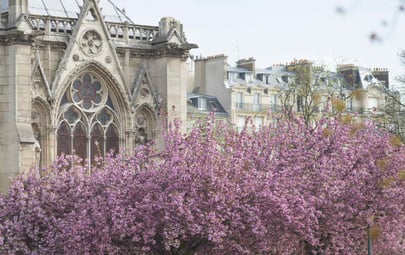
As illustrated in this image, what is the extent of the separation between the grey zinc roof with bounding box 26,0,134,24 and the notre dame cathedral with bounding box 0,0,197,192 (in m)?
0.03

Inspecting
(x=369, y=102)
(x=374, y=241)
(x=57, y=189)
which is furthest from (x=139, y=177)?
(x=369, y=102)

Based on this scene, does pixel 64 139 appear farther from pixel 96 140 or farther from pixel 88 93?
pixel 88 93

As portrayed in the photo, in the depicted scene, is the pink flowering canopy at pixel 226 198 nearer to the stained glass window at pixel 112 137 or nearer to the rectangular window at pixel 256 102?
the stained glass window at pixel 112 137

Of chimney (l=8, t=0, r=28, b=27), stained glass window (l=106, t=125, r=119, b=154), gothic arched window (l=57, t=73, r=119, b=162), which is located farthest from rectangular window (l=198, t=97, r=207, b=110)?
chimney (l=8, t=0, r=28, b=27)

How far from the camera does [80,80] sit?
5441cm

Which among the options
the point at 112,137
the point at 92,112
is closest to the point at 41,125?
the point at 92,112

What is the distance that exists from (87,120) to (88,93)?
92 cm

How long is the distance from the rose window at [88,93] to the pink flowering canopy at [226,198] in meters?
7.16

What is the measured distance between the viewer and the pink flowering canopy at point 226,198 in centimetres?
4169

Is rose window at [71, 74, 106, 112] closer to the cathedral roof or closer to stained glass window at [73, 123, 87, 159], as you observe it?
stained glass window at [73, 123, 87, 159]

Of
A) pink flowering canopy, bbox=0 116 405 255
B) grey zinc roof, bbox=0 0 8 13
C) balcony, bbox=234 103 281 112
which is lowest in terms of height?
pink flowering canopy, bbox=0 116 405 255

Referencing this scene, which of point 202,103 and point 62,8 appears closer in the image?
point 62,8

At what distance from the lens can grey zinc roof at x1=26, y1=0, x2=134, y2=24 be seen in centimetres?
5559

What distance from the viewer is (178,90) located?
56812 millimetres
